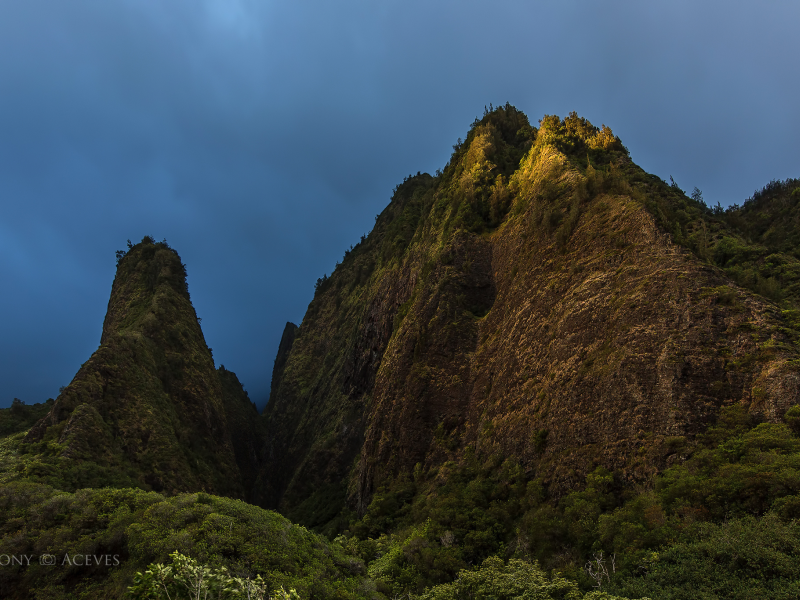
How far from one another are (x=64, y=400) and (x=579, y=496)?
4191 cm

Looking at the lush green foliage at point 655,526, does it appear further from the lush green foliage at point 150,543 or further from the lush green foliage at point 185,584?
the lush green foliage at point 185,584

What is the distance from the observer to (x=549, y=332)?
73.5 ft

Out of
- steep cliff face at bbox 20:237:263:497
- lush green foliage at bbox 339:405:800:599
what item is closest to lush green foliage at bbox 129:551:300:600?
lush green foliage at bbox 339:405:800:599

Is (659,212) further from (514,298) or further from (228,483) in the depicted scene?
(228,483)

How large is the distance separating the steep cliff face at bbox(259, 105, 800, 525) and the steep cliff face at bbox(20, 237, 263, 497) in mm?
13140

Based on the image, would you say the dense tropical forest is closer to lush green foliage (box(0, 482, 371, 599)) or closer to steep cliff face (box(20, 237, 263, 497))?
lush green foliage (box(0, 482, 371, 599))

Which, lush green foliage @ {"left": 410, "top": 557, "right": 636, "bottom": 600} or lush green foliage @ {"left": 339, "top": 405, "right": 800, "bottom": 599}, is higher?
lush green foliage @ {"left": 339, "top": 405, "right": 800, "bottom": 599}

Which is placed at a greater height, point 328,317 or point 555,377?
point 328,317

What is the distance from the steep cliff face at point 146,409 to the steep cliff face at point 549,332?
1314cm

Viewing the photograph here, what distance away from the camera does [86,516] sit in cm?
1673

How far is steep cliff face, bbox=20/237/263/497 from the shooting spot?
33.5m

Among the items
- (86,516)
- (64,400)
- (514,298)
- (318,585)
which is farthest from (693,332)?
(64,400)

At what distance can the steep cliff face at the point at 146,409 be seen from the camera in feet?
110

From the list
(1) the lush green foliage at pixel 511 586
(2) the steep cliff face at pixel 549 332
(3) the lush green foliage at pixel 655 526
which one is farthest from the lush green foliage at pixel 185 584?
(2) the steep cliff face at pixel 549 332
